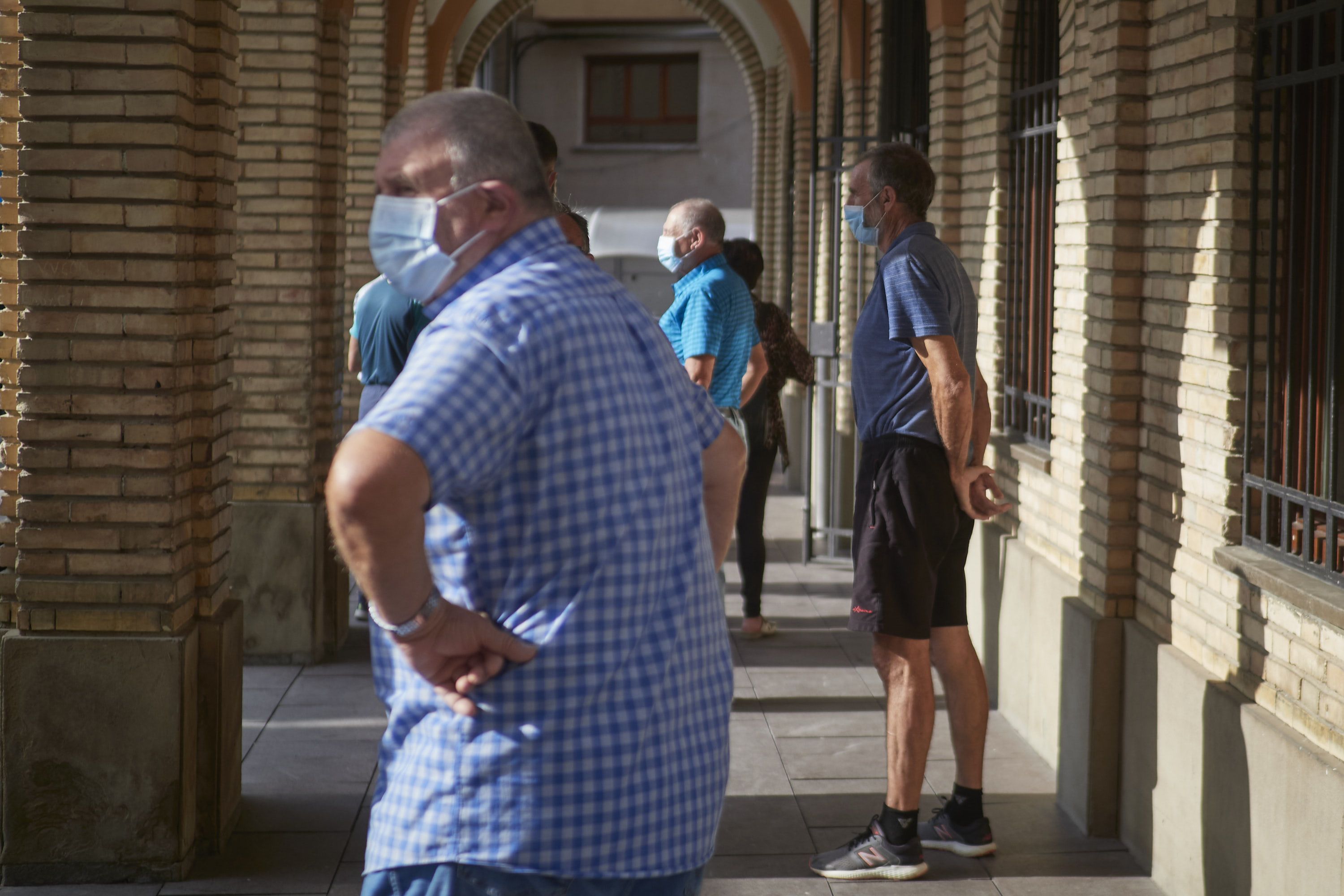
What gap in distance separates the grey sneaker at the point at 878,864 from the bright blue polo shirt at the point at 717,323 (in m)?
2.44

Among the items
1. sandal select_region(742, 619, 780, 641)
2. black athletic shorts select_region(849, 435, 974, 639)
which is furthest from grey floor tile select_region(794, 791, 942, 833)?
sandal select_region(742, 619, 780, 641)

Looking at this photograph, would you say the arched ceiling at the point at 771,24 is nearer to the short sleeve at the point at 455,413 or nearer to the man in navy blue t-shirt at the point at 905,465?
the man in navy blue t-shirt at the point at 905,465

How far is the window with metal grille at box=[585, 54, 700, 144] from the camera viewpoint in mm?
28391

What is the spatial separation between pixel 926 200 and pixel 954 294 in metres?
0.33

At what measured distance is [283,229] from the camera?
6.89m

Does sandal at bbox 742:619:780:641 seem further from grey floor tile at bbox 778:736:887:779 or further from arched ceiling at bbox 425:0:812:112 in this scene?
arched ceiling at bbox 425:0:812:112

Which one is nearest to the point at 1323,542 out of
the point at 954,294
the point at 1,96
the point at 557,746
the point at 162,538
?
the point at 954,294

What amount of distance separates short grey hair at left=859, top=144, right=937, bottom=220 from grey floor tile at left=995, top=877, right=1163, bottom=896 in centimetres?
193

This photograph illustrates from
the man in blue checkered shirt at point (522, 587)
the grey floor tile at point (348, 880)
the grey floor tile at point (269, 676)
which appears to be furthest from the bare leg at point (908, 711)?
the grey floor tile at point (269, 676)

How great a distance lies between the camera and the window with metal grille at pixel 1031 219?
6168mm

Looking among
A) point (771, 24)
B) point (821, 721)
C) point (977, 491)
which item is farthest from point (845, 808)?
point (771, 24)

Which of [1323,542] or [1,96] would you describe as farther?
[1,96]

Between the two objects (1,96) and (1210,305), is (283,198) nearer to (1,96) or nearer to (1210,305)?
(1,96)

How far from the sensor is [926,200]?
448cm
